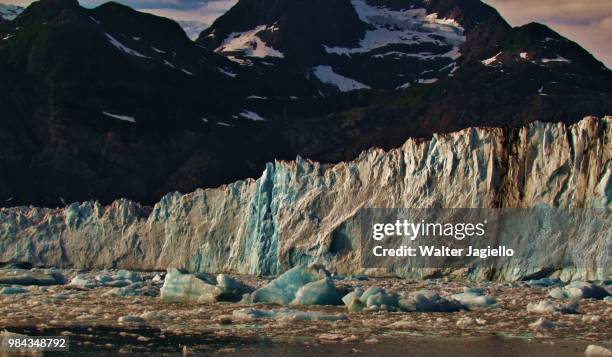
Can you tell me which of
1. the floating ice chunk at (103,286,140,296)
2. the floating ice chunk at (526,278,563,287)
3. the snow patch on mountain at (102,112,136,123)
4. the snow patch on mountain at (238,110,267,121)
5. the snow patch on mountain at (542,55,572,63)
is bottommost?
the floating ice chunk at (103,286,140,296)

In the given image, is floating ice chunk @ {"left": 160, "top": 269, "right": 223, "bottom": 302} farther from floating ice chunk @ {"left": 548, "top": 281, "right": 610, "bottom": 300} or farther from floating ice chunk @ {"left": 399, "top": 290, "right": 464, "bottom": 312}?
floating ice chunk @ {"left": 548, "top": 281, "right": 610, "bottom": 300}

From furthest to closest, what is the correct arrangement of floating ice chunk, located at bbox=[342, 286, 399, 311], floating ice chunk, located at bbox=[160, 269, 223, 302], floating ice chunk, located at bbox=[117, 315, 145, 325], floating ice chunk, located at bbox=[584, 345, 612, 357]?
floating ice chunk, located at bbox=[160, 269, 223, 302], floating ice chunk, located at bbox=[342, 286, 399, 311], floating ice chunk, located at bbox=[117, 315, 145, 325], floating ice chunk, located at bbox=[584, 345, 612, 357]

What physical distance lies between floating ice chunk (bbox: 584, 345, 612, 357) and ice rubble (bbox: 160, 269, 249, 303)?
50.9 feet

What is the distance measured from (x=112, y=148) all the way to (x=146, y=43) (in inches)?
2109

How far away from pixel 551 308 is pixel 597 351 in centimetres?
885

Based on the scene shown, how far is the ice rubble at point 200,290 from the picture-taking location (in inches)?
1345

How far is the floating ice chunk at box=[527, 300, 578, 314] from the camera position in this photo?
99.2ft

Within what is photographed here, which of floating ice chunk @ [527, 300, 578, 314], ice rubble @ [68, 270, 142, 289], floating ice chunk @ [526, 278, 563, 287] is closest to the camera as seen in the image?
floating ice chunk @ [527, 300, 578, 314]

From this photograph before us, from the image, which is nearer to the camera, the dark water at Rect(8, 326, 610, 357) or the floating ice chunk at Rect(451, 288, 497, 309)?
the dark water at Rect(8, 326, 610, 357)

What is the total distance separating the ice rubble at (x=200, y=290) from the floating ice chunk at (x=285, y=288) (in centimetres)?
103

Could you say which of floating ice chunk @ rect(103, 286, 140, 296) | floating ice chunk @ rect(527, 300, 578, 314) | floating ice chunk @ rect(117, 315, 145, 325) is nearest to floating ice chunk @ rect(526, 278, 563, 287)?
floating ice chunk @ rect(527, 300, 578, 314)

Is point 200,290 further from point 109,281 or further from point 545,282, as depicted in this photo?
point 545,282

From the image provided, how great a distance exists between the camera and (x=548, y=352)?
2205 centimetres

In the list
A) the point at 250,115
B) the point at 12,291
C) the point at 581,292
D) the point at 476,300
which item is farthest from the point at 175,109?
the point at 476,300
